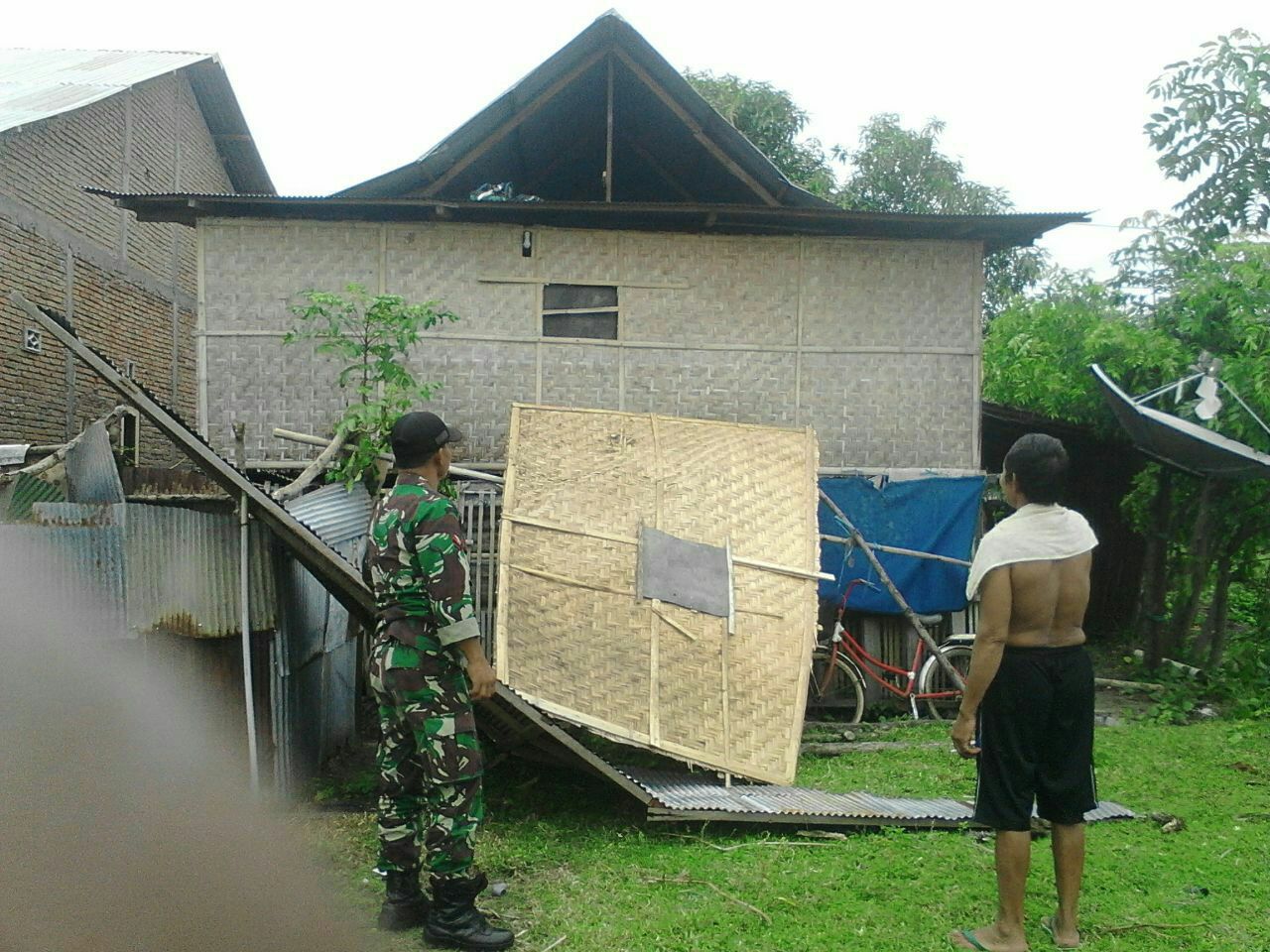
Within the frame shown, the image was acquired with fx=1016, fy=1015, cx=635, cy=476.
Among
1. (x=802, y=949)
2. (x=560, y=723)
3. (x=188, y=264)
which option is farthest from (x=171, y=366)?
(x=802, y=949)

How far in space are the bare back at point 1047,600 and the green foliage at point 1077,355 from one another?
7057 mm

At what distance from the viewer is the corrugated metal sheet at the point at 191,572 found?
4957 mm

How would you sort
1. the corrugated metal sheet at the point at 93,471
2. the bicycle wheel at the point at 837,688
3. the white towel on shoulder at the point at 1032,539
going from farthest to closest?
the bicycle wheel at the point at 837,688 → the corrugated metal sheet at the point at 93,471 → the white towel on shoulder at the point at 1032,539

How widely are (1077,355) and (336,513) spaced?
8245mm

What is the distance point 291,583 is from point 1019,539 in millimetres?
4028

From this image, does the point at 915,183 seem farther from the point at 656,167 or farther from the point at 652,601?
the point at 652,601

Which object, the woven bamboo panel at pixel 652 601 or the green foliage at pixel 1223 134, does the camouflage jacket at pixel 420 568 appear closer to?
the woven bamboo panel at pixel 652 601

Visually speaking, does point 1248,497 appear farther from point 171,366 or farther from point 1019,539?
point 171,366

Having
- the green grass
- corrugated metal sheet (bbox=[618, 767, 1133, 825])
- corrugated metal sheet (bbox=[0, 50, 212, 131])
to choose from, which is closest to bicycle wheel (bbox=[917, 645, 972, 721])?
the green grass

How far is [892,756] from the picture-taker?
276 inches

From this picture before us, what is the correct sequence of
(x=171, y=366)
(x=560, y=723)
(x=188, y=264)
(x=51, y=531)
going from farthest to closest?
(x=188, y=264) → (x=171, y=366) → (x=560, y=723) → (x=51, y=531)

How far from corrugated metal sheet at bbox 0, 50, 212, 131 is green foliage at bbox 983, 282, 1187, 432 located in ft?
36.8

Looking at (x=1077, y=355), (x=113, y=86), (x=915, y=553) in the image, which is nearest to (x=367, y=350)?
(x=915, y=553)

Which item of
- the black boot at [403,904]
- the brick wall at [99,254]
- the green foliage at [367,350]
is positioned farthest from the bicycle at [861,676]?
the brick wall at [99,254]
